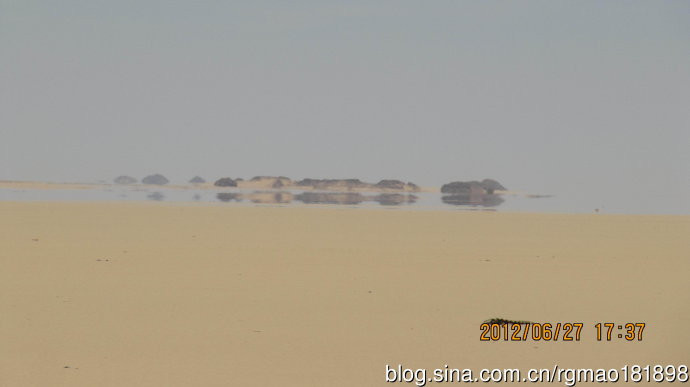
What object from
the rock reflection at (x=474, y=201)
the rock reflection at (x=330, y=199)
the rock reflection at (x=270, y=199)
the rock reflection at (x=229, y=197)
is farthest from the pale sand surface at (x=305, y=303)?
the rock reflection at (x=229, y=197)

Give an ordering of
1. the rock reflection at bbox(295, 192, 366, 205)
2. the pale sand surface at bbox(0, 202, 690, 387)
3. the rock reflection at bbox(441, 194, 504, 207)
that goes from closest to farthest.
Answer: the pale sand surface at bbox(0, 202, 690, 387) < the rock reflection at bbox(441, 194, 504, 207) < the rock reflection at bbox(295, 192, 366, 205)

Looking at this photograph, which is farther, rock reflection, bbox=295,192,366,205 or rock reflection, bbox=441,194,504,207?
rock reflection, bbox=295,192,366,205

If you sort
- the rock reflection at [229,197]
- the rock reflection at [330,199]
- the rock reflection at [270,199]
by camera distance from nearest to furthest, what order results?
the rock reflection at [270,199] < the rock reflection at [330,199] < the rock reflection at [229,197]

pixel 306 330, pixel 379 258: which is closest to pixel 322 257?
pixel 379 258

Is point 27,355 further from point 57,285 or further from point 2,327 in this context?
point 57,285

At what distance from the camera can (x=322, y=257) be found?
13.3 meters

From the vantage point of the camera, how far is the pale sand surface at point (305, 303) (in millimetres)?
6535

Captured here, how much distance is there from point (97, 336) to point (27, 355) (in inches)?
28.5

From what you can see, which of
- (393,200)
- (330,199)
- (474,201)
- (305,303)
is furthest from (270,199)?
(305,303)

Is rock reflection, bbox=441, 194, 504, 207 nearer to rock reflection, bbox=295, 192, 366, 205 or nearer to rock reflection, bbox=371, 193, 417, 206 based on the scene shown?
rock reflection, bbox=371, 193, 417, 206

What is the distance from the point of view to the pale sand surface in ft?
21.4

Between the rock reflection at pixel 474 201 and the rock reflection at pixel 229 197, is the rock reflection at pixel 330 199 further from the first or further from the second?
the rock reflection at pixel 474 201

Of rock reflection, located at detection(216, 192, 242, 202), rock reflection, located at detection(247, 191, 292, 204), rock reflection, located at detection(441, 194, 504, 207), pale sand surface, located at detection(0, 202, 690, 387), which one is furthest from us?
rock reflection, located at detection(216, 192, 242, 202)

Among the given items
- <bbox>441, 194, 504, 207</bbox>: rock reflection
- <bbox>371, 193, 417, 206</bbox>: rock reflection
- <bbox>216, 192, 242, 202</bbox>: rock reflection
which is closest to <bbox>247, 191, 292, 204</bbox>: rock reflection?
<bbox>216, 192, 242, 202</bbox>: rock reflection
